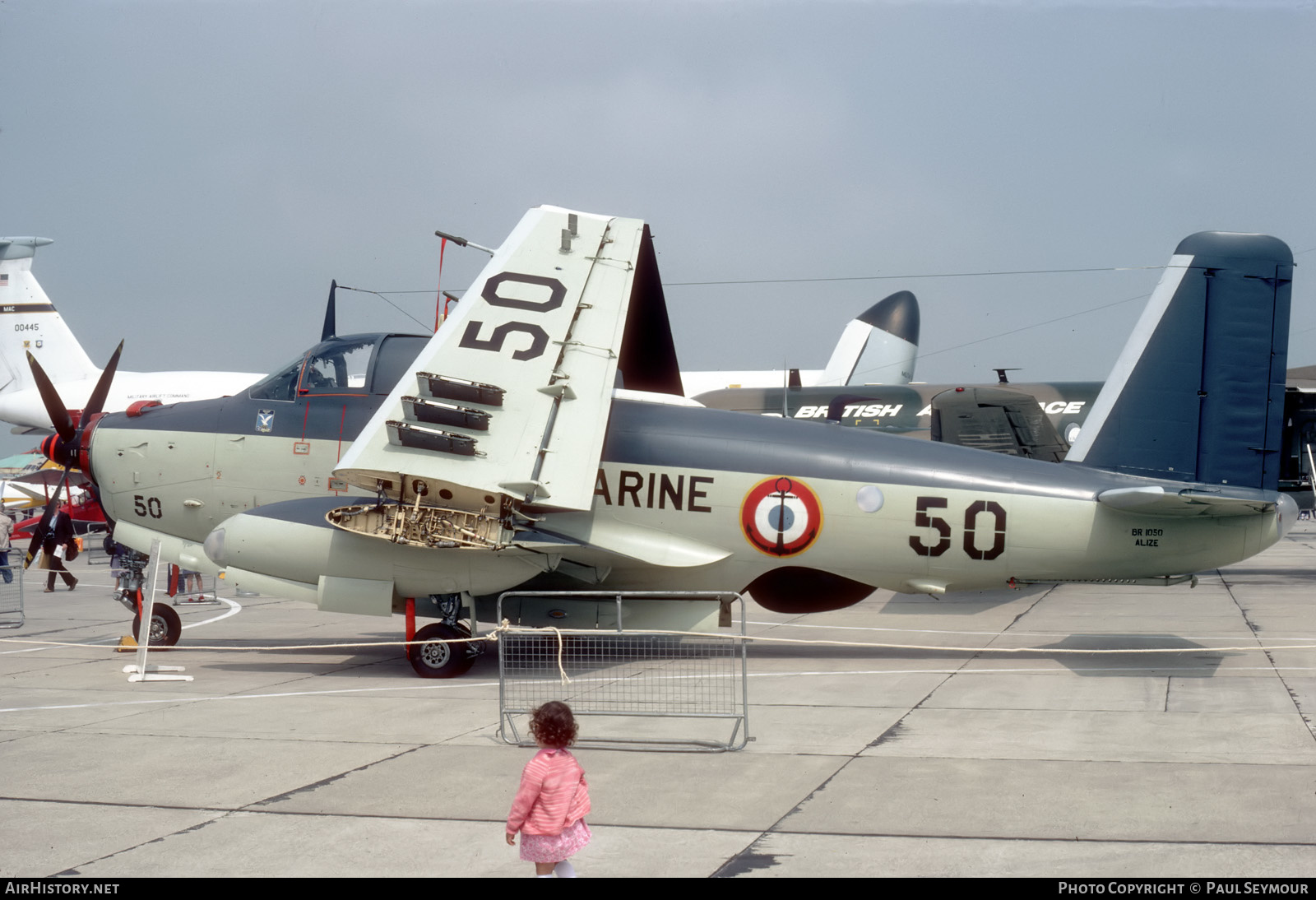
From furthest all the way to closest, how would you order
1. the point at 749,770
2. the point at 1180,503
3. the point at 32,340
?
the point at 32,340 → the point at 1180,503 → the point at 749,770

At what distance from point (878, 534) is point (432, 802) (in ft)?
22.3

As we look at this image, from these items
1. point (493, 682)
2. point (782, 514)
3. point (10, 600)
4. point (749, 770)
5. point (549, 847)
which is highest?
point (782, 514)

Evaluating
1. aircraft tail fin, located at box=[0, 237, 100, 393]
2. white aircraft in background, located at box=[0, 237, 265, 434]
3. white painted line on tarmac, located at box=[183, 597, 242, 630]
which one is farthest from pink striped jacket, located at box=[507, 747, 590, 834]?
aircraft tail fin, located at box=[0, 237, 100, 393]

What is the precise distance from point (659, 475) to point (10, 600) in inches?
613

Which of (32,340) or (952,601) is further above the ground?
(32,340)

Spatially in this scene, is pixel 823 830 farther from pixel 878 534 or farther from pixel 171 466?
pixel 171 466

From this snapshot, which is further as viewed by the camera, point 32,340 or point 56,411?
point 32,340

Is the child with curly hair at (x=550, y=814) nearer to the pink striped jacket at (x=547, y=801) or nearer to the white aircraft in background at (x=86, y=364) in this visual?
the pink striped jacket at (x=547, y=801)

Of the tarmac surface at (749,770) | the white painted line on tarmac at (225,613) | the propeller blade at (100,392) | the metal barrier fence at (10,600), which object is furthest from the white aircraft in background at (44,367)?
the tarmac surface at (749,770)

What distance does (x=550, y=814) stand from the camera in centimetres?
477

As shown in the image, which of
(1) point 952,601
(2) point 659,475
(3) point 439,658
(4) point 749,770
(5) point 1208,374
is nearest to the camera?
(4) point 749,770

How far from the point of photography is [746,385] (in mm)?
43781

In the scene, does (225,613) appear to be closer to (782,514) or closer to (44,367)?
(782,514)

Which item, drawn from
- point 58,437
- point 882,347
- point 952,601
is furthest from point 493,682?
point 882,347
